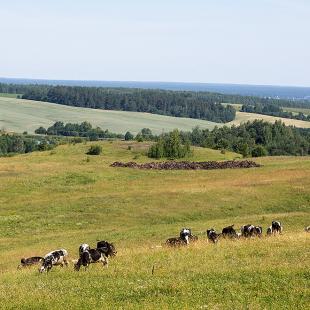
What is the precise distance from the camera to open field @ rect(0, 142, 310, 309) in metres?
17.1

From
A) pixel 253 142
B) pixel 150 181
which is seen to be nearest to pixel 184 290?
pixel 150 181

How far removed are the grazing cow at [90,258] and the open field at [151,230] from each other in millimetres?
354

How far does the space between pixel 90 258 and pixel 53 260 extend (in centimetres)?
189

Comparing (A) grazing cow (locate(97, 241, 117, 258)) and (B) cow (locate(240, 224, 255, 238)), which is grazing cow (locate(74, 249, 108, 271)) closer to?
(A) grazing cow (locate(97, 241, 117, 258))

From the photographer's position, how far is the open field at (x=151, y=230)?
17125 mm

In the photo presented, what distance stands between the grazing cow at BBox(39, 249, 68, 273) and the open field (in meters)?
0.66

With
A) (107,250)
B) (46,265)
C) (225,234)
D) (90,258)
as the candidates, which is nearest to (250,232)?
A: (225,234)

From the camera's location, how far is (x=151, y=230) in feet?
125

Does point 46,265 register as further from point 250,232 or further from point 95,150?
point 95,150

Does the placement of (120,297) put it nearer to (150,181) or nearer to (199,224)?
(199,224)

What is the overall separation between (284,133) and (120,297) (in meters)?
147

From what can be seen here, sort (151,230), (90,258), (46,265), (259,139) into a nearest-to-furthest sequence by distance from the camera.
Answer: (90,258) < (46,265) < (151,230) < (259,139)

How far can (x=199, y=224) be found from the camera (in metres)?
40.6

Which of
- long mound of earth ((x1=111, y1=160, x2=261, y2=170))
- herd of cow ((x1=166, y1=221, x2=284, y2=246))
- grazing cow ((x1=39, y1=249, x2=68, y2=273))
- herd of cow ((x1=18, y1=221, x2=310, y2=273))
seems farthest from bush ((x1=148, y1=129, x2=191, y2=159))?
grazing cow ((x1=39, y1=249, x2=68, y2=273))
